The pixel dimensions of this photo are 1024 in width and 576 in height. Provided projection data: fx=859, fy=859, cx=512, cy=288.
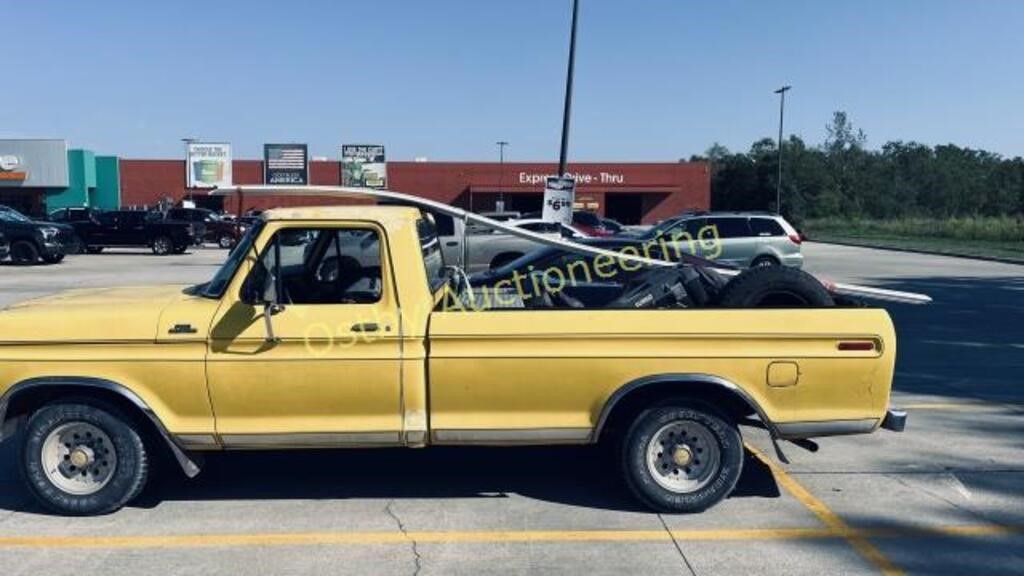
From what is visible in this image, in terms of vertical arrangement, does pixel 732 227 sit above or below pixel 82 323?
above

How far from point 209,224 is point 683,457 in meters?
34.0

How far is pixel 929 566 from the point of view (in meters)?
4.41

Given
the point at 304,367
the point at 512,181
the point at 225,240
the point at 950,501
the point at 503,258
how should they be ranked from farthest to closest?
1. the point at 512,181
2. the point at 225,240
3. the point at 503,258
4. the point at 950,501
5. the point at 304,367

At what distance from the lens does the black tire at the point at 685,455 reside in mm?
5070

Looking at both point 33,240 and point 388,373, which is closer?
point 388,373

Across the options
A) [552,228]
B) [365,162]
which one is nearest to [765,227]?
[552,228]

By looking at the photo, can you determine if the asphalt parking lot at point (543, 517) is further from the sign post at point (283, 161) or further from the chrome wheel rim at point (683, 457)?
the sign post at point (283, 161)

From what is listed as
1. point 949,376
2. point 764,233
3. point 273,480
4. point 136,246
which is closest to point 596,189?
point 136,246

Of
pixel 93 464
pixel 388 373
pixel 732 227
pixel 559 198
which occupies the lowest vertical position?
pixel 93 464

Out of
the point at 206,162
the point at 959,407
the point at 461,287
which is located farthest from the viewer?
the point at 206,162

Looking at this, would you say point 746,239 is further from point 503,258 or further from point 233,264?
point 233,264

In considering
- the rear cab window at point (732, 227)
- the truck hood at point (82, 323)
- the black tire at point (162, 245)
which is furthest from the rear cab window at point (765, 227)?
the black tire at point (162, 245)

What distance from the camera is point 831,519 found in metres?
5.07

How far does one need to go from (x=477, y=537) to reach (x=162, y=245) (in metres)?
30.1
